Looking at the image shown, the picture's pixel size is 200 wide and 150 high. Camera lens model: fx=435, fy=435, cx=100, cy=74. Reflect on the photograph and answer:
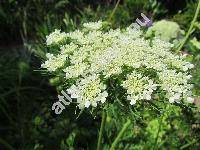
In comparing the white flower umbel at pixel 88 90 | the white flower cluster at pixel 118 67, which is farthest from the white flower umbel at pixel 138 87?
the white flower umbel at pixel 88 90

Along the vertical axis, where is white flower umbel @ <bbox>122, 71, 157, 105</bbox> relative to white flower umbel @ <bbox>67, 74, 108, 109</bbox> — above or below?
below

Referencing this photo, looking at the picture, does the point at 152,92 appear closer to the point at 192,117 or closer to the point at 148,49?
the point at 148,49

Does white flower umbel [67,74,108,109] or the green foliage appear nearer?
white flower umbel [67,74,108,109]

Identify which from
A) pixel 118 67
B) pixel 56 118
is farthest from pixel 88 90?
pixel 56 118

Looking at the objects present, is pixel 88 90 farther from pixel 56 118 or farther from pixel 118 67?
pixel 56 118

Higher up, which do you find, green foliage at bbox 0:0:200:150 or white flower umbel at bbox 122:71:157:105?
green foliage at bbox 0:0:200:150

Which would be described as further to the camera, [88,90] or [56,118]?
[56,118]

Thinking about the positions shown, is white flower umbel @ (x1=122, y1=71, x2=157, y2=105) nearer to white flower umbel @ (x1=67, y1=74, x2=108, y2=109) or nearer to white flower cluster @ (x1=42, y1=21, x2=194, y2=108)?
white flower cluster @ (x1=42, y1=21, x2=194, y2=108)

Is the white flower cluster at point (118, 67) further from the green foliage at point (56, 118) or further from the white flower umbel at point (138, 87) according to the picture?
the green foliage at point (56, 118)

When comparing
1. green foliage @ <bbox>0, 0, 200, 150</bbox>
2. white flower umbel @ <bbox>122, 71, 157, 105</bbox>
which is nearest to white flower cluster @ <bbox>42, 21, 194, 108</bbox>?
white flower umbel @ <bbox>122, 71, 157, 105</bbox>

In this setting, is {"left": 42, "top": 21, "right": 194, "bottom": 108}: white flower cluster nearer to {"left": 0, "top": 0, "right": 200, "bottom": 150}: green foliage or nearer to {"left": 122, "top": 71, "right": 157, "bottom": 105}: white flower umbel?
{"left": 122, "top": 71, "right": 157, "bottom": 105}: white flower umbel
